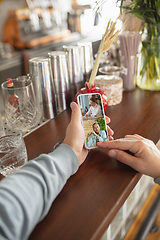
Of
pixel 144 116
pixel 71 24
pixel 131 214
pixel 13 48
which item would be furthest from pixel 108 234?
pixel 71 24

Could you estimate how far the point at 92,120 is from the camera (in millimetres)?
718


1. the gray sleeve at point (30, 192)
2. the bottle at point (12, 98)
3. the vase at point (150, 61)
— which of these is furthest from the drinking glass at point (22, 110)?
the vase at point (150, 61)

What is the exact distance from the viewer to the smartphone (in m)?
0.70

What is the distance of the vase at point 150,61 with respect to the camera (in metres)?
1.06

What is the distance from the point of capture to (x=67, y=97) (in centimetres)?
102

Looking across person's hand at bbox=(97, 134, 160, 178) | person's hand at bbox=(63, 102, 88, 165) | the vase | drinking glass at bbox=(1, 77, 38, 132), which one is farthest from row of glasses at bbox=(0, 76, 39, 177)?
the vase

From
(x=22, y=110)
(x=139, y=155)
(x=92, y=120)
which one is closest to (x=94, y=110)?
(x=92, y=120)

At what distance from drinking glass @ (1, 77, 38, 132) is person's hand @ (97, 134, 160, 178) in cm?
37

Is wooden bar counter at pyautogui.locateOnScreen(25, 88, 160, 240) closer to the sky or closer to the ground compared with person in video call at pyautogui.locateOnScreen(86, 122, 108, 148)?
closer to the ground

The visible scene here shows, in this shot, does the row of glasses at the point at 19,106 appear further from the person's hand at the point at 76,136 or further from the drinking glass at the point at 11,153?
the person's hand at the point at 76,136

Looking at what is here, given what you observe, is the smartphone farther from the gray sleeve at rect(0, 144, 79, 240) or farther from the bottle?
the bottle

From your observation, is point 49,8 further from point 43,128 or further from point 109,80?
point 43,128

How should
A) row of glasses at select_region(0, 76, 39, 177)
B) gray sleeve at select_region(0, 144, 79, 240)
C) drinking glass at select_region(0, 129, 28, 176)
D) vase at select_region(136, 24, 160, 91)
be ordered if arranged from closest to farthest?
gray sleeve at select_region(0, 144, 79, 240) → drinking glass at select_region(0, 129, 28, 176) → row of glasses at select_region(0, 76, 39, 177) → vase at select_region(136, 24, 160, 91)

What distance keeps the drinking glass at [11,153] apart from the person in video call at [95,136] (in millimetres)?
204
